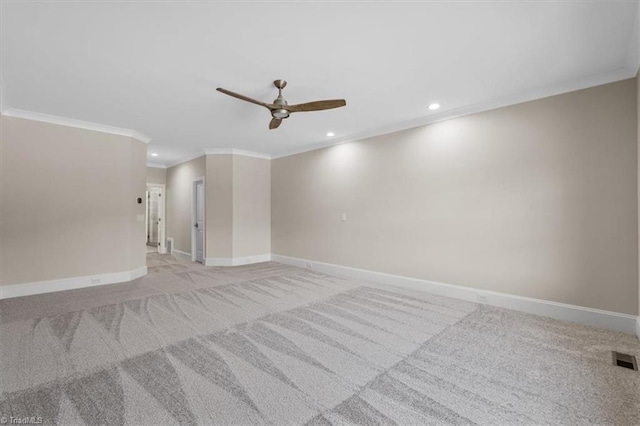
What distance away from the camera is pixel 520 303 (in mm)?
3484

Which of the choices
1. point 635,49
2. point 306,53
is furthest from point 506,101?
point 306,53

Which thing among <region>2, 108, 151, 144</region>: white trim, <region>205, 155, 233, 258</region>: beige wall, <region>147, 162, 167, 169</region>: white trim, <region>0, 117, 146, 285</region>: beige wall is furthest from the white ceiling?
<region>147, 162, 167, 169</region>: white trim

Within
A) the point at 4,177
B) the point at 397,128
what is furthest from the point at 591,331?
the point at 4,177

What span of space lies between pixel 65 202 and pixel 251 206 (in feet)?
11.0

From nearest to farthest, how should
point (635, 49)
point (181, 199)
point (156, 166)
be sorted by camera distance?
point (635, 49)
point (181, 199)
point (156, 166)

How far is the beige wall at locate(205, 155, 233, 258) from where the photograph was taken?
21.4 ft

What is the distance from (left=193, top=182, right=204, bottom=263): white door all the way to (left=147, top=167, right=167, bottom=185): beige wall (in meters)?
2.13

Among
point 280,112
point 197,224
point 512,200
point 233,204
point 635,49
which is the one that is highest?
point 635,49

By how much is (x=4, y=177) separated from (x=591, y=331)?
24.5 feet

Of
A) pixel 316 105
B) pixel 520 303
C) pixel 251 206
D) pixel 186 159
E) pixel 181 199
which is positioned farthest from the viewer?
pixel 181 199

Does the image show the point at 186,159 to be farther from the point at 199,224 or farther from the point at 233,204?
the point at 233,204

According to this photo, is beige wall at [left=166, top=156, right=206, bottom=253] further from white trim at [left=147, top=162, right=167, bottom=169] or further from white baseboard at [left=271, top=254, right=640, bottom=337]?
white baseboard at [left=271, top=254, right=640, bottom=337]

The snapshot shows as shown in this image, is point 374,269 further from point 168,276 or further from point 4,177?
point 4,177

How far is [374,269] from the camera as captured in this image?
501cm
